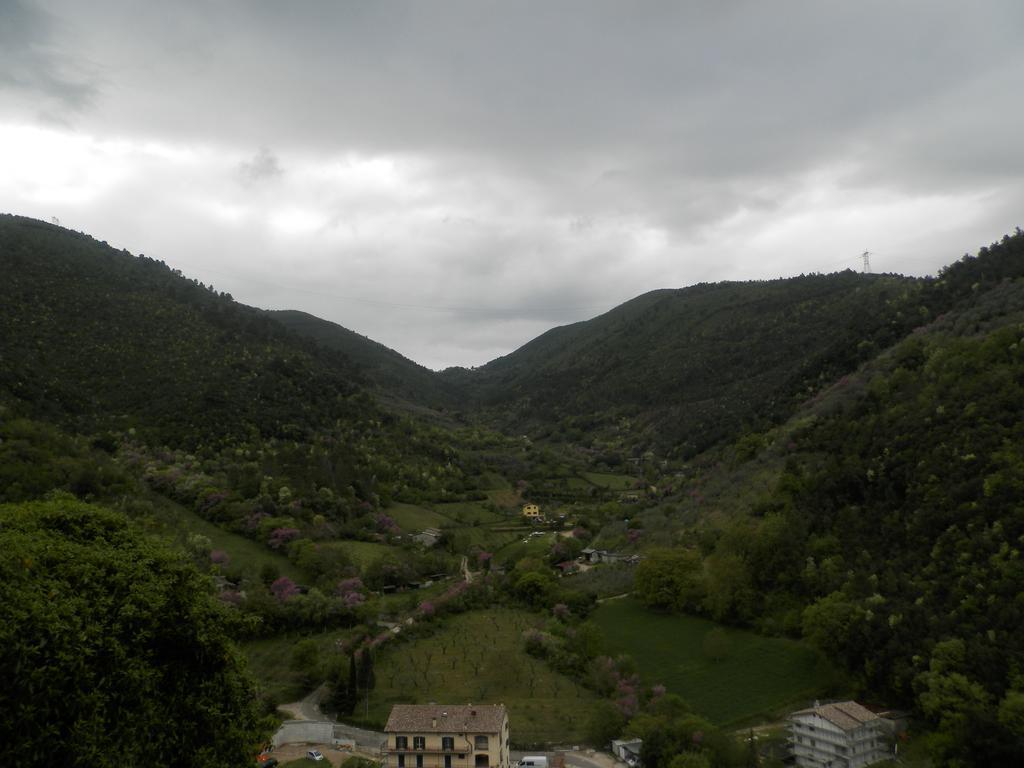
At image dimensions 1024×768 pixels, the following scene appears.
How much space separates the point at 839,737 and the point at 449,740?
39.5 feet

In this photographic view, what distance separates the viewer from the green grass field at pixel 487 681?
91.9ft

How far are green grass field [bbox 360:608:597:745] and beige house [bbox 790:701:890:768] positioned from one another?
733 cm

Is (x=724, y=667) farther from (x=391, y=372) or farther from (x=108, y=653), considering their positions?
(x=391, y=372)

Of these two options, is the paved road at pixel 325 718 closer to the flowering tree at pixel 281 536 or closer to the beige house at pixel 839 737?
the beige house at pixel 839 737

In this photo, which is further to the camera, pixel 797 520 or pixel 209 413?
pixel 209 413

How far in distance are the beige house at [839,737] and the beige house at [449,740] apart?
31.3 feet

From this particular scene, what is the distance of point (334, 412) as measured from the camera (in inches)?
3142

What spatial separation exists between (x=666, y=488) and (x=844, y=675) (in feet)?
133

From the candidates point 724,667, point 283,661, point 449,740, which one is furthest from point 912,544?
point 283,661

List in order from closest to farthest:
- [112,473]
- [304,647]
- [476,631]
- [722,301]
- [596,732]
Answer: [596,732] → [304,647] → [476,631] → [112,473] → [722,301]

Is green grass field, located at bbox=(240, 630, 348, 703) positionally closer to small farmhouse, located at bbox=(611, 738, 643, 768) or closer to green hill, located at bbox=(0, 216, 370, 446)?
small farmhouse, located at bbox=(611, 738, 643, 768)

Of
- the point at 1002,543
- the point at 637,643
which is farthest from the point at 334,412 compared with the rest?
→ the point at 1002,543

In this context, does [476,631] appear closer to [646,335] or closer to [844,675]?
[844,675]

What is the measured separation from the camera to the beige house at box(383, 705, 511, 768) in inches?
968
